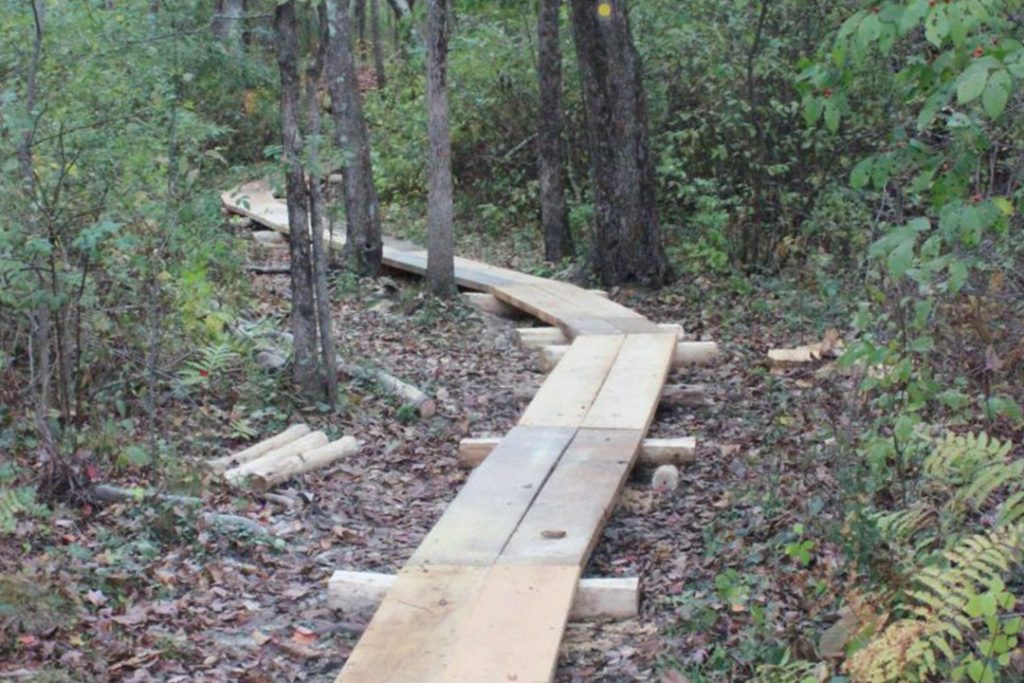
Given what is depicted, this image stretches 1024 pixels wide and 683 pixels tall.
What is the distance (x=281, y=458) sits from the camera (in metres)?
7.60

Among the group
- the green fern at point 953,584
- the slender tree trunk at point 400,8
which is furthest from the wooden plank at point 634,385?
the slender tree trunk at point 400,8

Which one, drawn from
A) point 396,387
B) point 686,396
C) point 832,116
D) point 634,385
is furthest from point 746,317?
point 832,116

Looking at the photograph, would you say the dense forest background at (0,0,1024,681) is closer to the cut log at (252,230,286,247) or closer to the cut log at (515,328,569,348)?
the cut log at (515,328,569,348)

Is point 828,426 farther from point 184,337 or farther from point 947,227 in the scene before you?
point 184,337

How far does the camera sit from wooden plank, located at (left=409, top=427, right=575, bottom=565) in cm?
585

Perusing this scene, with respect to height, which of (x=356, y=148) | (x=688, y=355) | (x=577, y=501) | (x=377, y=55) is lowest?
(x=688, y=355)

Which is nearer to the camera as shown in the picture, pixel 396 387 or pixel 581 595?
pixel 581 595

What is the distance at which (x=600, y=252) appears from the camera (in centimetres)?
1410

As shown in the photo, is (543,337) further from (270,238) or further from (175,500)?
(270,238)

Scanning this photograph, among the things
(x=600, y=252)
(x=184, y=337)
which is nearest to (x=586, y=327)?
(x=600, y=252)

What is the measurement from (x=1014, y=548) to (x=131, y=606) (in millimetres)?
3706

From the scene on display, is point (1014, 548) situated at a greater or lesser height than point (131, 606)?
greater

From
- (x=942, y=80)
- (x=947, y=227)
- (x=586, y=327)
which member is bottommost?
(x=586, y=327)

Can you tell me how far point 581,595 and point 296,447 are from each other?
9.51 feet
